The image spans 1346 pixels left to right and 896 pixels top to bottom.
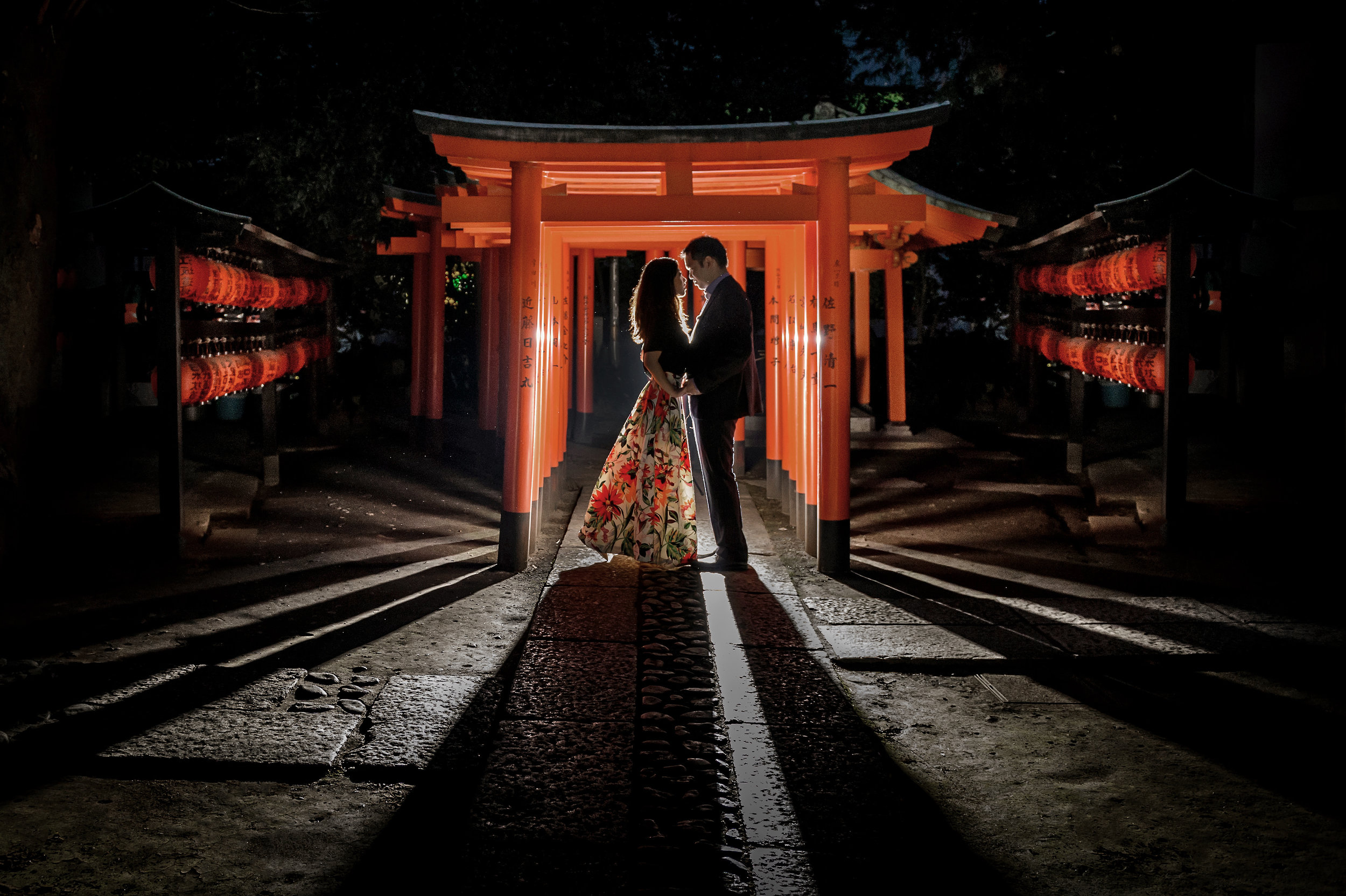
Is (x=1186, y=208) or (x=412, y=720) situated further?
(x=1186, y=208)

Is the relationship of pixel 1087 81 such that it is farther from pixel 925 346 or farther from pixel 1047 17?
pixel 925 346

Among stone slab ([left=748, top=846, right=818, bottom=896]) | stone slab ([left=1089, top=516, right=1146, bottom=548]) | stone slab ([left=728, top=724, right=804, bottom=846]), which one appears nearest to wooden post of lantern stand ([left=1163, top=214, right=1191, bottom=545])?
stone slab ([left=1089, top=516, right=1146, bottom=548])

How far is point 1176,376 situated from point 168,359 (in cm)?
868

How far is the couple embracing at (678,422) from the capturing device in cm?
768

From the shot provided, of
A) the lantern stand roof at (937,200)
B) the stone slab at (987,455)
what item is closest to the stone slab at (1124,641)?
the lantern stand roof at (937,200)

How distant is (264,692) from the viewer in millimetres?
5152

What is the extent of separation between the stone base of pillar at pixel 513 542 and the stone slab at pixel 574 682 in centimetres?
207

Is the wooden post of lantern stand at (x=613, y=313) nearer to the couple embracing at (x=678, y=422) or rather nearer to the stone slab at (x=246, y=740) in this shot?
the couple embracing at (x=678, y=422)

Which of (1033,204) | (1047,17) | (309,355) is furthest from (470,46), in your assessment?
(1033,204)

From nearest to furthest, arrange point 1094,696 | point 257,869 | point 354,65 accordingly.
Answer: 1. point 257,869
2. point 1094,696
3. point 354,65

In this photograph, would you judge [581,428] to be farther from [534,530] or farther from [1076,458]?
[534,530]

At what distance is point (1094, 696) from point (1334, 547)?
190 inches

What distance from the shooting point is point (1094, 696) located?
17.5ft

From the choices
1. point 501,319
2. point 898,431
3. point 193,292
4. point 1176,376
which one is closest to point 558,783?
point 1176,376
